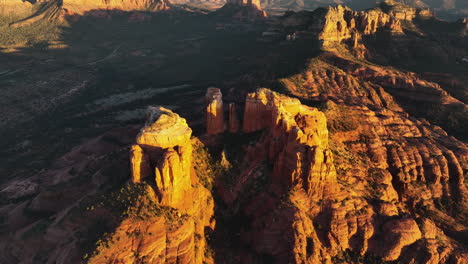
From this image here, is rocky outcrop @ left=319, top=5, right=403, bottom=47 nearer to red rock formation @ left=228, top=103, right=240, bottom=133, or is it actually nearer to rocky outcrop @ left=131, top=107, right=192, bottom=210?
red rock formation @ left=228, top=103, right=240, bottom=133

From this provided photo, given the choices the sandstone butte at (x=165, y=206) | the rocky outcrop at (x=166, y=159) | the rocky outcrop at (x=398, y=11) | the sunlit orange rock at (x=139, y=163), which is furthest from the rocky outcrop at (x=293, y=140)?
the rocky outcrop at (x=398, y=11)

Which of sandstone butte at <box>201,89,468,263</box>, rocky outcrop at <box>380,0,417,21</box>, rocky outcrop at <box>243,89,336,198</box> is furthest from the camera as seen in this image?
rocky outcrop at <box>380,0,417,21</box>

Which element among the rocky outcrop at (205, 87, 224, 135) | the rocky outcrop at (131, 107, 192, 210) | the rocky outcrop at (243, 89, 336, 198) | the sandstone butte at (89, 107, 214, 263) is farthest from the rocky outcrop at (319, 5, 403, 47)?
the sandstone butte at (89, 107, 214, 263)

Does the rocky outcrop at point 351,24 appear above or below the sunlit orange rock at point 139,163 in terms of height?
above

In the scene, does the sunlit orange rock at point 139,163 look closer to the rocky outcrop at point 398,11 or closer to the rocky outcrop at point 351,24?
the rocky outcrop at point 351,24

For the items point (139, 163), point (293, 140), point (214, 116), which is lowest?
point (139, 163)

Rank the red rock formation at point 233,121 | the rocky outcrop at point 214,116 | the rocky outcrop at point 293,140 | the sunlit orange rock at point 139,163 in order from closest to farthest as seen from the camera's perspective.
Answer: the sunlit orange rock at point 139,163 < the rocky outcrop at point 293,140 < the rocky outcrop at point 214,116 < the red rock formation at point 233,121

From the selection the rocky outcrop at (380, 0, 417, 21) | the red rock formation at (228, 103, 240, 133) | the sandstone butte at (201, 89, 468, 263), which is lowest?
the sandstone butte at (201, 89, 468, 263)

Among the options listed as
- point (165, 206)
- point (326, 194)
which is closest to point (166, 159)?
point (165, 206)

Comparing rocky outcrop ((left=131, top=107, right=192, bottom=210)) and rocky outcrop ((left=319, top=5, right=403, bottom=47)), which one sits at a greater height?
rocky outcrop ((left=319, top=5, right=403, bottom=47))

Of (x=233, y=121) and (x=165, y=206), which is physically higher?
(x=233, y=121)

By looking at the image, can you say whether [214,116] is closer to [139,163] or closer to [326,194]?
[139,163]

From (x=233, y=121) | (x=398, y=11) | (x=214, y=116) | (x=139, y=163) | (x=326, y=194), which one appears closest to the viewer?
(x=139, y=163)

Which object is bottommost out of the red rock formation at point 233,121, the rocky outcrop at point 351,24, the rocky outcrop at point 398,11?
the red rock formation at point 233,121
